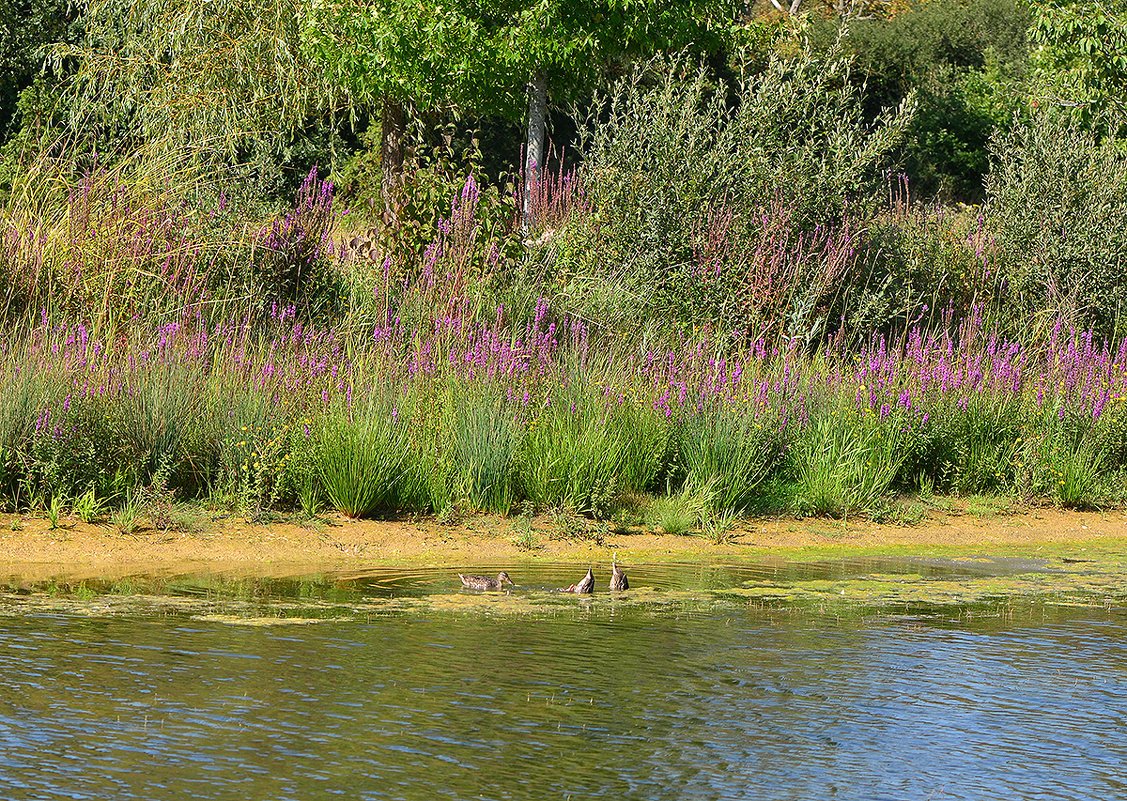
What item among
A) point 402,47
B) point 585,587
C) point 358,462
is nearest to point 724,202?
point 358,462

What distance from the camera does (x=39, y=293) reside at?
11320 mm

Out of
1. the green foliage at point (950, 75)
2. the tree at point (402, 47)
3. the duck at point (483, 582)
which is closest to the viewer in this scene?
the duck at point (483, 582)

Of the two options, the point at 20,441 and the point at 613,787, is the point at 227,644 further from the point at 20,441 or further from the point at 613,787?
the point at 20,441

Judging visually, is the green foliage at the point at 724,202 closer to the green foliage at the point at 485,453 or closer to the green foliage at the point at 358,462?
the green foliage at the point at 485,453

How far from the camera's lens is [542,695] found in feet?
18.0

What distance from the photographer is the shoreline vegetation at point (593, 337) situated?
9562mm

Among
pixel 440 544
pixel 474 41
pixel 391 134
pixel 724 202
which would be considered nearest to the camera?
pixel 440 544

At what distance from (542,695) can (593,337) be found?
6.67 metres

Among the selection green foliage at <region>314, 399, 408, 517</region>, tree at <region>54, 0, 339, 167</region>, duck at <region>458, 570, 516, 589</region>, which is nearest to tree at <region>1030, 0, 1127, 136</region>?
tree at <region>54, 0, 339, 167</region>

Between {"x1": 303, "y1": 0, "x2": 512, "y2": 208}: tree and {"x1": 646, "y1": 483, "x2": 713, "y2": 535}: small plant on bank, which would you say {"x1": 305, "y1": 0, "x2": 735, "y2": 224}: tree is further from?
{"x1": 646, "y1": 483, "x2": 713, "y2": 535}: small plant on bank

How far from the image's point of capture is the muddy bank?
8273 millimetres

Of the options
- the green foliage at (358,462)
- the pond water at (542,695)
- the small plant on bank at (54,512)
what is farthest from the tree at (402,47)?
the pond water at (542,695)

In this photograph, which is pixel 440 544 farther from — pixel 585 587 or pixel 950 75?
pixel 950 75

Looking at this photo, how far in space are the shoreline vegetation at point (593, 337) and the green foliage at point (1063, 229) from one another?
0.03 metres
